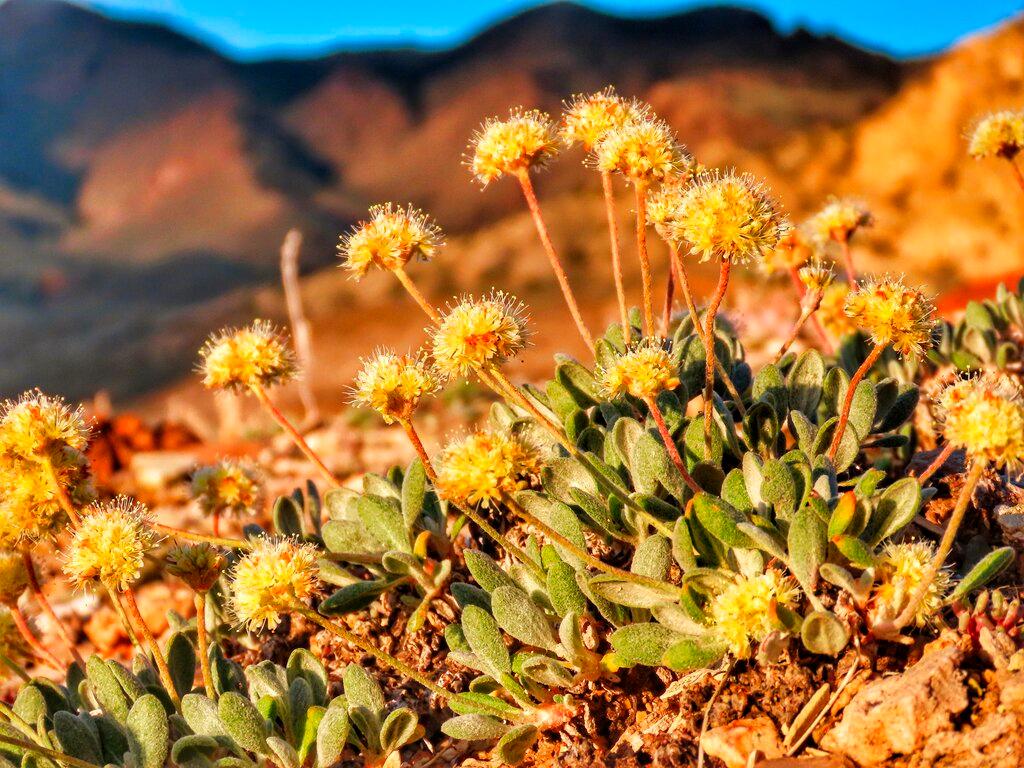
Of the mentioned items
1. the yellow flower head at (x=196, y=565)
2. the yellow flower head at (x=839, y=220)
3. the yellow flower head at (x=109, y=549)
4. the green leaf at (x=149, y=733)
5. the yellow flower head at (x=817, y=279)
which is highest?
the yellow flower head at (x=839, y=220)

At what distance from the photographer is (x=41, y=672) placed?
5242mm

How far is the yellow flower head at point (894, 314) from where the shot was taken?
9.33 feet

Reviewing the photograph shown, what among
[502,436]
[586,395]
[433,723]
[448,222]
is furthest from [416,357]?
[448,222]

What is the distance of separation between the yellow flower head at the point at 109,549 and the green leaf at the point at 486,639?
0.95 meters

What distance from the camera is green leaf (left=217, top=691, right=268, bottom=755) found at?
277cm

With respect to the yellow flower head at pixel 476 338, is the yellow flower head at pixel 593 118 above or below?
above

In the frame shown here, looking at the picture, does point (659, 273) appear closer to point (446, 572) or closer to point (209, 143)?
point (446, 572)

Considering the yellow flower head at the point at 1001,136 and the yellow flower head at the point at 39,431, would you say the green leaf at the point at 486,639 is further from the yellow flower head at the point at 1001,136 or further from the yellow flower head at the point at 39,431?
the yellow flower head at the point at 1001,136

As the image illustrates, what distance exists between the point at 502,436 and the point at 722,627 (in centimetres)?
77

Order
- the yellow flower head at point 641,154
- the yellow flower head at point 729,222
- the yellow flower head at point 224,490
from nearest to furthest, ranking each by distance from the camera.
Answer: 1. the yellow flower head at point 729,222
2. the yellow flower head at point 641,154
3. the yellow flower head at point 224,490

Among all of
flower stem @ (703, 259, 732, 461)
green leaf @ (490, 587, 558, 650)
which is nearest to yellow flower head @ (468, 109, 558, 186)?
flower stem @ (703, 259, 732, 461)

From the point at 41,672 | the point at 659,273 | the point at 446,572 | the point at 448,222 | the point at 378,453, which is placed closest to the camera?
the point at 446,572

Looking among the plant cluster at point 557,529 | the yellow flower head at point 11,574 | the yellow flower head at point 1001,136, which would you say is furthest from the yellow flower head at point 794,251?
the yellow flower head at point 11,574

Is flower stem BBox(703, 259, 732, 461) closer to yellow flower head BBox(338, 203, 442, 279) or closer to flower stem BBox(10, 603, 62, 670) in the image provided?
yellow flower head BBox(338, 203, 442, 279)
